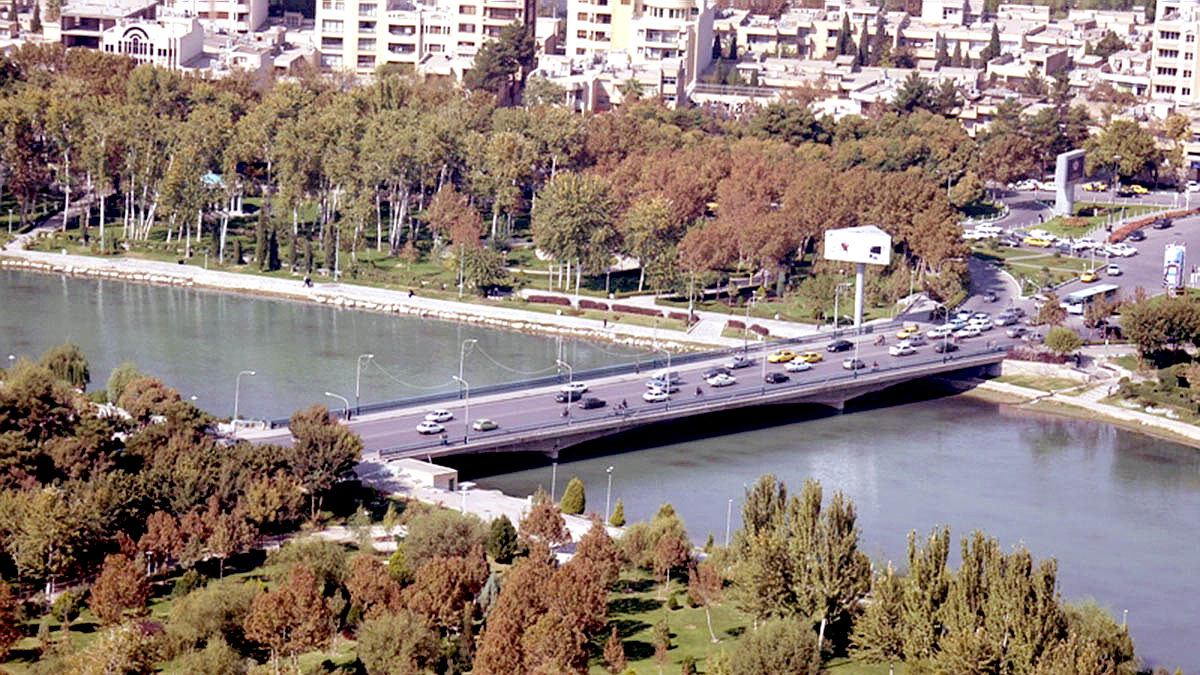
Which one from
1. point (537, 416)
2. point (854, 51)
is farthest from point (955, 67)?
point (537, 416)

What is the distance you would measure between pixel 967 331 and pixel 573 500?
A: 18404mm

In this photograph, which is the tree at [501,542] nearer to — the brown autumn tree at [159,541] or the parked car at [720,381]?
the brown autumn tree at [159,541]

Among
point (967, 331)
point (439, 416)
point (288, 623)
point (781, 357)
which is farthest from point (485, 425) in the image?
point (967, 331)

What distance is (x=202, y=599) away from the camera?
32750 millimetres

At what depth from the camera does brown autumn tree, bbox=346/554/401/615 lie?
109ft

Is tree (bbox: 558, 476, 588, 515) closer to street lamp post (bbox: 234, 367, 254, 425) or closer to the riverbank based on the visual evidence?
street lamp post (bbox: 234, 367, 254, 425)

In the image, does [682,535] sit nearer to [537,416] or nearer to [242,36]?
[537,416]

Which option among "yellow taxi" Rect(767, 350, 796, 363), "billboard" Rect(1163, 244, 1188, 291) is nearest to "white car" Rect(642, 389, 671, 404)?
"yellow taxi" Rect(767, 350, 796, 363)

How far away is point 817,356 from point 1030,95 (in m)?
35.0

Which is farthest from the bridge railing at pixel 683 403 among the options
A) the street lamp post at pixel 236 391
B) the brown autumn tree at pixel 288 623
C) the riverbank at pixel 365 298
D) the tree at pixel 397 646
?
the tree at pixel 397 646

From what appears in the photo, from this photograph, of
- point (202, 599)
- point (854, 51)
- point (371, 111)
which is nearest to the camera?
point (202, 599)

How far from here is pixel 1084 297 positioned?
5981 centimetres

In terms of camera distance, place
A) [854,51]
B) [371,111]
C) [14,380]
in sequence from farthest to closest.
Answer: [854,51] → [371,111] → [14,380]

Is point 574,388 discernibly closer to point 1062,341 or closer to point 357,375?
point 357,375
